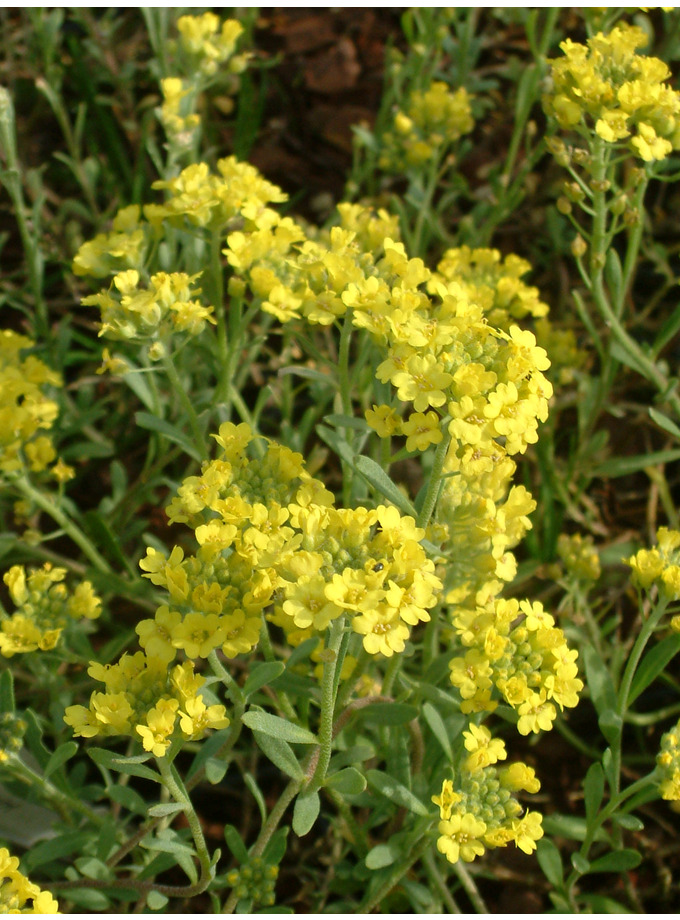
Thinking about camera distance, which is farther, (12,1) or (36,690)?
(12,1)

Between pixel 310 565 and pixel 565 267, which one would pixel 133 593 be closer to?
pixel 310 565

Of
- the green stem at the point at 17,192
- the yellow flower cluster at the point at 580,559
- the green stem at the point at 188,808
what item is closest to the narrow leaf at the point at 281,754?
the green stem at the point at 188,808

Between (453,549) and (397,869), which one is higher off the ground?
(453,549)

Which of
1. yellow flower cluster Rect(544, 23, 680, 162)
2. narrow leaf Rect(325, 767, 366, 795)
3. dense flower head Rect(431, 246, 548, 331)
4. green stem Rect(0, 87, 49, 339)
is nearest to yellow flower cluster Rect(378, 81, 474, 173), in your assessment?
dense flower head Rect(431, 246, 548, 331)

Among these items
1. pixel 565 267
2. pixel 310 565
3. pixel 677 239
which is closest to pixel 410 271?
pixel 310 565

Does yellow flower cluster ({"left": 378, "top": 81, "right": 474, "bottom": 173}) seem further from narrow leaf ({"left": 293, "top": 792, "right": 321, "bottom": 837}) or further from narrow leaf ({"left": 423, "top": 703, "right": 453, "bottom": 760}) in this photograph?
narrow leaf ({"left": 293, "top": 792, "right": 321, "bottom": 837})

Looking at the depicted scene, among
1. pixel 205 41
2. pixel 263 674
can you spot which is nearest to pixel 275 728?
pixel 263 674

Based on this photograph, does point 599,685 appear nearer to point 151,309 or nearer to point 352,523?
point 352,523
